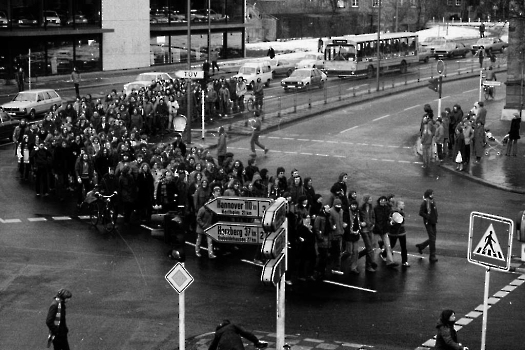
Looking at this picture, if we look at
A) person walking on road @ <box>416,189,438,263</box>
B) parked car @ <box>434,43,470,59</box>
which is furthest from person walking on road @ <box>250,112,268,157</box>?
parked car @ <box>434,43,470,59</box>

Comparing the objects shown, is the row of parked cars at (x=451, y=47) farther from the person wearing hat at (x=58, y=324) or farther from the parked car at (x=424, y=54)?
the person wearing hat at (x=58, y=324)

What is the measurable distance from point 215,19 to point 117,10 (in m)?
11.0

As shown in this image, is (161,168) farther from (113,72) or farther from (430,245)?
(113,72)

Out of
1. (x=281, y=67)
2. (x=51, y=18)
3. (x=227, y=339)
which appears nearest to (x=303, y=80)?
(x=281, y=67)

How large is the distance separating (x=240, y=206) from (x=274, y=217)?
18.9ft

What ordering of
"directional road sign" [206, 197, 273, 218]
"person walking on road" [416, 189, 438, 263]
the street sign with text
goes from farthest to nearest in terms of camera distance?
"person walking on road" [416, 189, 438, 263]
"directional road sign" [206, 197, 273, 218]
the street sign with text

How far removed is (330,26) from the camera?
358 feet

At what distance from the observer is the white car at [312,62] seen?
64625 millimetres

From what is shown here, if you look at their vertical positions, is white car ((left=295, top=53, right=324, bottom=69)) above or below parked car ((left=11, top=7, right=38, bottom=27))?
below

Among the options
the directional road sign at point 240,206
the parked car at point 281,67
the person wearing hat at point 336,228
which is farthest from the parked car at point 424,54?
the directional road sign at point 240,206

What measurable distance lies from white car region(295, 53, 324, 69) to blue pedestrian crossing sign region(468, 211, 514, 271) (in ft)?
157

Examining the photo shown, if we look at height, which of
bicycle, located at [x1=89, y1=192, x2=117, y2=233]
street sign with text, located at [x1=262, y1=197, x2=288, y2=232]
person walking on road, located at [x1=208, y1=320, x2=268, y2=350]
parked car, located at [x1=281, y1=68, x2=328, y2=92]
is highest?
street sign with text, located at [x1=262, y1=197, x2=288, y2=232]

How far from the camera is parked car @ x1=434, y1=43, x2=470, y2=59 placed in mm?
78375

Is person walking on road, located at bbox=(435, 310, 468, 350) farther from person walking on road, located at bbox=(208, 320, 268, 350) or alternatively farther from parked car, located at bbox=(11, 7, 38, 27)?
parked car, located at bbox=(11, 7, 38, 27)
